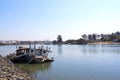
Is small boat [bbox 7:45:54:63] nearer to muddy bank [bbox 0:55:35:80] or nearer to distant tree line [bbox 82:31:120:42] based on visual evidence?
muddy bank [bbox 0:55:35:80]

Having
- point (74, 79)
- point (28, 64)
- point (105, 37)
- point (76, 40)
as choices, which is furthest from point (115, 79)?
point (76, 40)

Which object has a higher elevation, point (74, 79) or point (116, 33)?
point (116, 33)

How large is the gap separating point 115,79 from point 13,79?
1043 cm

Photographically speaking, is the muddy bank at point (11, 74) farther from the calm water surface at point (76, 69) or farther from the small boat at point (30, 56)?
the small boat at point (30, 56)

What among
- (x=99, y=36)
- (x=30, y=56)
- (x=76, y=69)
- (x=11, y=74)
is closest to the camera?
(x=11, y=74)

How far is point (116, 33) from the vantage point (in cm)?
18062

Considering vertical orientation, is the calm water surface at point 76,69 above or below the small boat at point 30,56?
below

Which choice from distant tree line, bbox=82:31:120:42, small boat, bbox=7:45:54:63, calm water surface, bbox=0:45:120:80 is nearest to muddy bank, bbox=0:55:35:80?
calm water surface, bbox=0:45:120:80

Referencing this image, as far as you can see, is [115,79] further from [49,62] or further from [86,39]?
[86,39]

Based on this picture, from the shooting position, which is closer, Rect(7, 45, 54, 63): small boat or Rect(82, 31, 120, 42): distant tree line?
Rect(7, 45, 54, 63): small boat

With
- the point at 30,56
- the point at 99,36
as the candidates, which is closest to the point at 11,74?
the point at 30,56

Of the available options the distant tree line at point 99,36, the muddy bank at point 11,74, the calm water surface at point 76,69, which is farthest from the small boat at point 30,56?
the distant tree line at point 99,36

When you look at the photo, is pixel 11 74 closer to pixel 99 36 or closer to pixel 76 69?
pixel 76 69

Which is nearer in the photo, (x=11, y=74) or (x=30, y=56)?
(x=11, y=74)
